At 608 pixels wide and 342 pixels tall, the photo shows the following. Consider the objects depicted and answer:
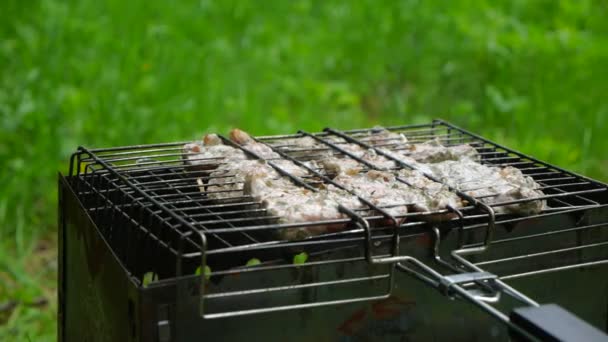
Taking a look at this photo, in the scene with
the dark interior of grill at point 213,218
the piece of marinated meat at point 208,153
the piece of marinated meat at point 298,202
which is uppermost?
the piece of marinated meat at point 208,153

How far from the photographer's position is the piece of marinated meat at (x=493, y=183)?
219cm

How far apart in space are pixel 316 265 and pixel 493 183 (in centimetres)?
66

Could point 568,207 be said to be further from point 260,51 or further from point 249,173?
point 260,51

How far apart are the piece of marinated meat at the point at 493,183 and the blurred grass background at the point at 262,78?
6.58 ft

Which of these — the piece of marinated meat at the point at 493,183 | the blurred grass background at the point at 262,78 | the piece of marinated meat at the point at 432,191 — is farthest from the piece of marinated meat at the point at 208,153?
the blurred grass background at the point at 262,78

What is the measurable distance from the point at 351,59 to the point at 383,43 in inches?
11.2

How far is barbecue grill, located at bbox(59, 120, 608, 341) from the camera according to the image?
181 cm

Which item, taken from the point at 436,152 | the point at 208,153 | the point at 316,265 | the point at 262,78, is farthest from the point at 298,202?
the point at 262,78

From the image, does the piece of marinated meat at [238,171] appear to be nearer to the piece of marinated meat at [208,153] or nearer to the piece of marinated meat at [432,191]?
the piece of marinated meat at [208,153]

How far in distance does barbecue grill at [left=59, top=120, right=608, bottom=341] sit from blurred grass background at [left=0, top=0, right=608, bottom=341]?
4.36ft

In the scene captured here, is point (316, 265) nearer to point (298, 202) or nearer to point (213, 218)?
point (298, 202)

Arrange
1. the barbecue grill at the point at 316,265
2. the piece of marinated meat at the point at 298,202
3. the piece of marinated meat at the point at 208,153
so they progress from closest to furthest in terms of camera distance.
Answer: the barbecue grill at the point at 316,265
the piece of marinated meat at the point at 298,202
the piece of marinated meat at the point at 208,153

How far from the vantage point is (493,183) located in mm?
2291

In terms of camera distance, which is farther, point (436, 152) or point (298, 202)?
point (436, 152)
